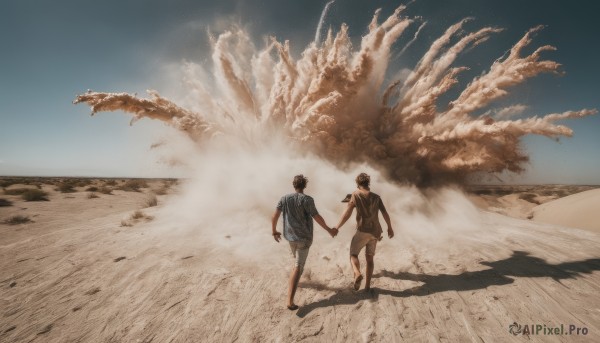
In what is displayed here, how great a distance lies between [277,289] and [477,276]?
128 inches

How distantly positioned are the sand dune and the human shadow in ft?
19.9

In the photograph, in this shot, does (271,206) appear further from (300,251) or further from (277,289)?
(300,251)

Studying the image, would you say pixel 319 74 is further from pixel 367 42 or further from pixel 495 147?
pixel 495 147

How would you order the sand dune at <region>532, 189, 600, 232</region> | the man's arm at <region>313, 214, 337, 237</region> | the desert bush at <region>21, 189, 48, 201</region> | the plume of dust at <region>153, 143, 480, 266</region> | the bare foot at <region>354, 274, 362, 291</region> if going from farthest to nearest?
the desert bush at <region>21, 189, 48, 201</region>, the sand dune at <region>532, 189, 600, 232</region>, the plume of dust at <region>153, 143, 480, 266</region>, the bare foot at <region>354, 274, 362, 291</region>, the man's arm at <region>313, 214, 337, 237</region>

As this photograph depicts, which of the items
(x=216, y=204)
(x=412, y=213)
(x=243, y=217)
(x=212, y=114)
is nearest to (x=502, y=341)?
(x=412, y=213)

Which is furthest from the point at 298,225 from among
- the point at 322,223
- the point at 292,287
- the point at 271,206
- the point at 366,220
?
the point at 271,206

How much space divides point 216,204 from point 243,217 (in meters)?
1.49

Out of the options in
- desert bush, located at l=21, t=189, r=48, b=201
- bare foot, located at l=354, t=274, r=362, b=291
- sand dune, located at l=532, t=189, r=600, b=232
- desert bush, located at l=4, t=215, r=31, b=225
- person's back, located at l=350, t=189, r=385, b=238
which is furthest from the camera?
desert bush, located at l=21, t=189, r=48, b=201

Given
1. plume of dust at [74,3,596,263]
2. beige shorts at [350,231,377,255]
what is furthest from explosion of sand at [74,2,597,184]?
beige shorts at [350,231,377,255]

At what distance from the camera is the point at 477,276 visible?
13.9ft

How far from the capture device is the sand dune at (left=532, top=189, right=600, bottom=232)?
9.20m

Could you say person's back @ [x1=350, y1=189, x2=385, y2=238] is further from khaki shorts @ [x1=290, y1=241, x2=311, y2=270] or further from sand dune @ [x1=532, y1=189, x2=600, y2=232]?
sand dune @ [x1=532, y1=189, x2=600, y2=232]

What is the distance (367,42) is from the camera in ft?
29.5

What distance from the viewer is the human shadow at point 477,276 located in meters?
3.72
